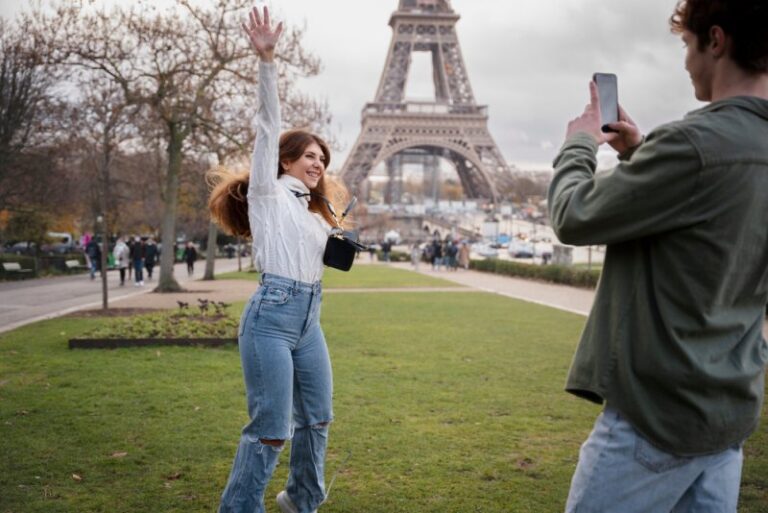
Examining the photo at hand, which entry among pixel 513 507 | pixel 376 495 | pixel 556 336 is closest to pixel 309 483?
pixel 376 495

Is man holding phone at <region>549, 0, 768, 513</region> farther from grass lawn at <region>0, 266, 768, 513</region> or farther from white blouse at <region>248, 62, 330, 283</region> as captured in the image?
grass lawn at <region>0, 266, 768, 513</region>

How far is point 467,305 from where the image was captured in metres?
17.9

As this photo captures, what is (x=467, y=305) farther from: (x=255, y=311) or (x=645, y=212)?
(x=645, y=212)

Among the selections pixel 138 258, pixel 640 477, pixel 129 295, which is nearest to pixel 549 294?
pixel 129 295

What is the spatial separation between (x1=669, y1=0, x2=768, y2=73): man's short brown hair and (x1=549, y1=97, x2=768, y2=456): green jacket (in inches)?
4.3

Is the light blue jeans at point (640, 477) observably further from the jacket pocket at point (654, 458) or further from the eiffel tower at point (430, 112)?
the eiffel tower at point (430, 112)

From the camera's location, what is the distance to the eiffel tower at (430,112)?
7019 centimetres

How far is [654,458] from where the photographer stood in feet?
6.34

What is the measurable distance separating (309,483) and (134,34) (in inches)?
643

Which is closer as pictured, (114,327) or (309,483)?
(309,483)

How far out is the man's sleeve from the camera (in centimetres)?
182

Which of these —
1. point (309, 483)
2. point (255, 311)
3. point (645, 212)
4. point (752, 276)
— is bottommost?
point (309, 483)

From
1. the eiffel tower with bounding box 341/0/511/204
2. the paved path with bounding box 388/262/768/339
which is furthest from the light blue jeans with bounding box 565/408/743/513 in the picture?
the eiffel tower with bounding box 341/0/511/204

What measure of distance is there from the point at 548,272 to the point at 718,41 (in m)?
26.7
